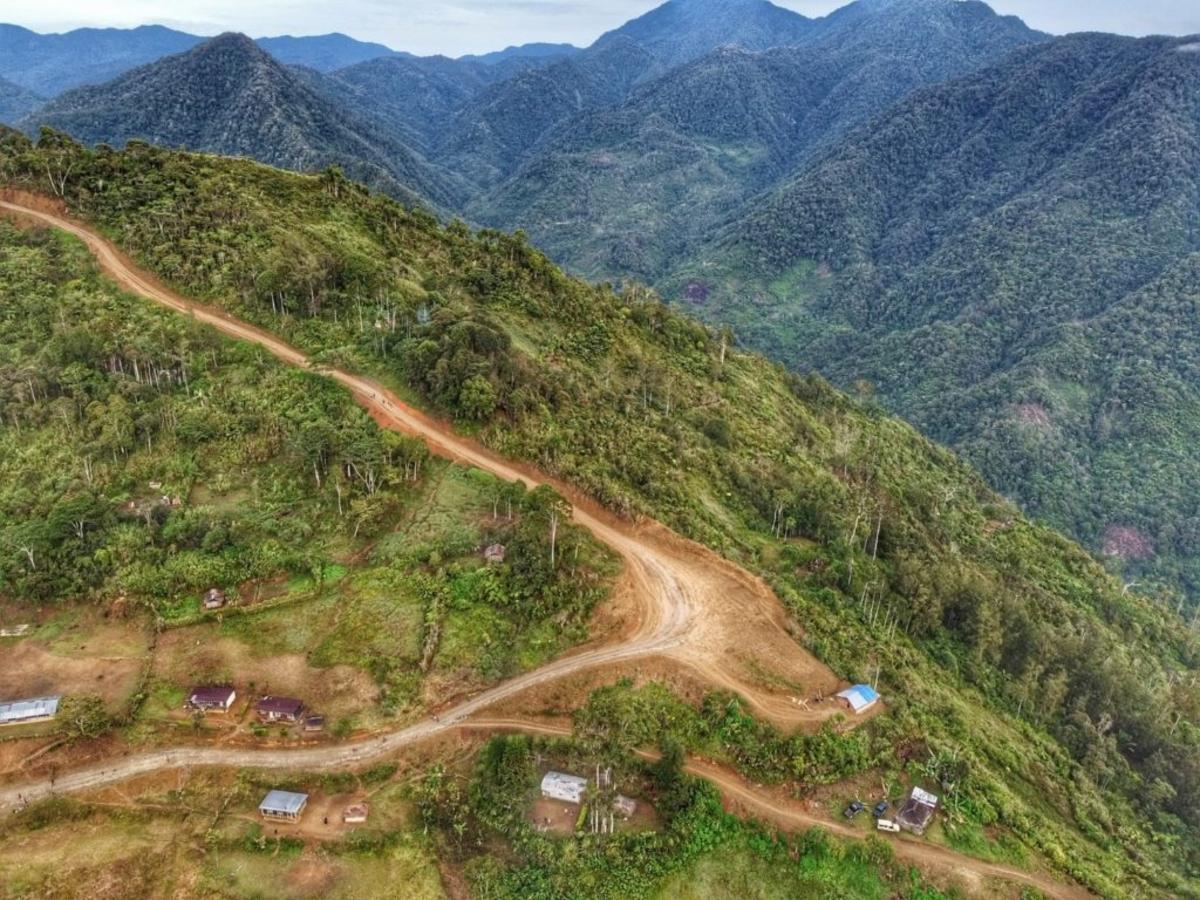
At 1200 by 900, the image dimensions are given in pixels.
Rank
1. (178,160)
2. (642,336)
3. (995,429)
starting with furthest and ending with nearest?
(995,429) < (642,336) < (178,160)

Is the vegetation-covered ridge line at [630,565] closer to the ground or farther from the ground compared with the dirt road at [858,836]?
farther from the ground

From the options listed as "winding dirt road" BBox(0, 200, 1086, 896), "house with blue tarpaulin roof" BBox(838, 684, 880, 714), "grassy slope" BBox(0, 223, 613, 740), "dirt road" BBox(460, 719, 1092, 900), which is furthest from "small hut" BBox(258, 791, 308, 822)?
"house with blue tarpaulin roof" BBox(838, 684, 880, 714)

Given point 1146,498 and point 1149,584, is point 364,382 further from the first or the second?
point 1146,498

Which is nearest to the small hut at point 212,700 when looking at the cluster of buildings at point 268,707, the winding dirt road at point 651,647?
the cluster of buildings at point 268,707

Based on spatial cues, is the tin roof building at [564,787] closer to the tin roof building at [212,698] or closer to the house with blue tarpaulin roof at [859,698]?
the house with blue tarpaulin roof at [859,698]

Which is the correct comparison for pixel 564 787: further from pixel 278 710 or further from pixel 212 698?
pixel 212 698

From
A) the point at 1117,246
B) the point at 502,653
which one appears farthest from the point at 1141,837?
the point at 1117,246

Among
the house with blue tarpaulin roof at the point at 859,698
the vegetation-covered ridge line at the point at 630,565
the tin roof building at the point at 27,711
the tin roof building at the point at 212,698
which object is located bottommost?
the tin roof building at the point at 27,711
